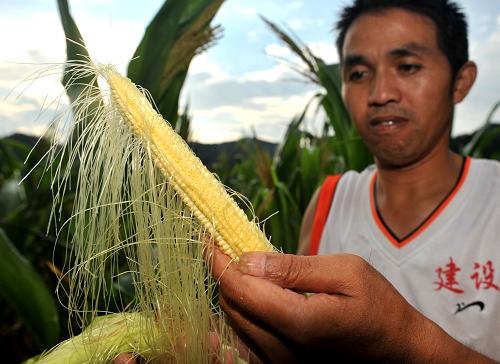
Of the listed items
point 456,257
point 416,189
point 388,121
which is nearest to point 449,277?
point 456,257

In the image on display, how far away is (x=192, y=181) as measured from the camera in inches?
26.5

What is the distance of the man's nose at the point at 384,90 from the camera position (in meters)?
1.30

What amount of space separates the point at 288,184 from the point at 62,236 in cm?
106

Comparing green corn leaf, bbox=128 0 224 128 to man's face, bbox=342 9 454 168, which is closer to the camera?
green corn leaf, bbox=128 0 224 128

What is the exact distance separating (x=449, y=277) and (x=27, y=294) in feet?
3.71

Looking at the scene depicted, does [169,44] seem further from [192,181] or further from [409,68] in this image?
[409,68]

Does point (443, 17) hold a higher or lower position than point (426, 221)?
higher

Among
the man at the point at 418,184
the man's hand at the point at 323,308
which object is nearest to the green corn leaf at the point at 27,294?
the man's hand at the point at 323,308

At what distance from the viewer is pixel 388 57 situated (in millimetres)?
1301

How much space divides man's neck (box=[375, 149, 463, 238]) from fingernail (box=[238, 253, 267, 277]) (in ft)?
3.01

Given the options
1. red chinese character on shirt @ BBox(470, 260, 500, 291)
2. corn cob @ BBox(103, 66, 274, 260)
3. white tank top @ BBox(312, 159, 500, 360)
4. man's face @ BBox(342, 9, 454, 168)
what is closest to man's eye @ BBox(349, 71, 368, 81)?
man's face @ BBox(342, 9, 454, 168)

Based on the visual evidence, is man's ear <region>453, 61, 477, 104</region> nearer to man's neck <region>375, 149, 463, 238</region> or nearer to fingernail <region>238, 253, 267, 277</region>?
man's neck <region>375, 149, 463, 238</region>

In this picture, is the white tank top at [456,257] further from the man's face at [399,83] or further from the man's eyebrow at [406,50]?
the man's eyebrow at [406,50]

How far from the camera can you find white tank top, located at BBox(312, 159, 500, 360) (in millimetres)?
1220
